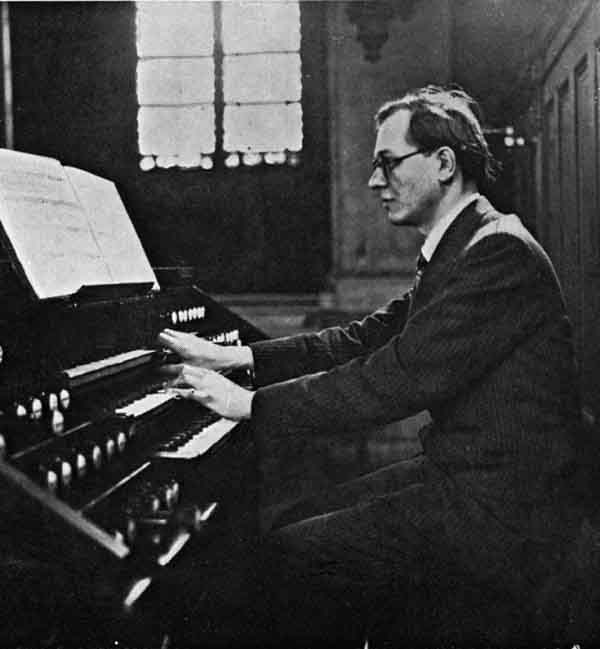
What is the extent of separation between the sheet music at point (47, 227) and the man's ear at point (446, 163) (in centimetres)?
110

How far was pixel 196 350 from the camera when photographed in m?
2.75

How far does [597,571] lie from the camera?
3.44 m

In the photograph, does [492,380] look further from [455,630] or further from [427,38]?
[427,38]

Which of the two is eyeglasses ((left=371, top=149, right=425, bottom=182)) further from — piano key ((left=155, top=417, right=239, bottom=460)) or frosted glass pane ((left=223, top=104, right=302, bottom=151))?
frosted glass pane ((left=223, top=104, right=302, bottom=151))

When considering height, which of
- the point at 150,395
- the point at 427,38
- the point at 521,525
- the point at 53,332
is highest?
the point at 427,38

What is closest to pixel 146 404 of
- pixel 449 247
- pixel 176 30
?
pixel 449 247

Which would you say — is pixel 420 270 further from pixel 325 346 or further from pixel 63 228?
pixel 63 228

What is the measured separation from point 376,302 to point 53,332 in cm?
400

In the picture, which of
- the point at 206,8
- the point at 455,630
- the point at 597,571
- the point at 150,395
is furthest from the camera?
the point at 206,8

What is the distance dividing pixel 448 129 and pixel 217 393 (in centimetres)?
101

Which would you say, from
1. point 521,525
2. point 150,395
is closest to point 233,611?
point 150,395

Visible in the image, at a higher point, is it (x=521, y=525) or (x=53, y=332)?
(x=53, y=332)

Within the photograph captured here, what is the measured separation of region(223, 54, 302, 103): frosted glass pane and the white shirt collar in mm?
4717

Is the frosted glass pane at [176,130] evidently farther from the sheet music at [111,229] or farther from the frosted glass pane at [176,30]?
the sheet music at [111,229]
